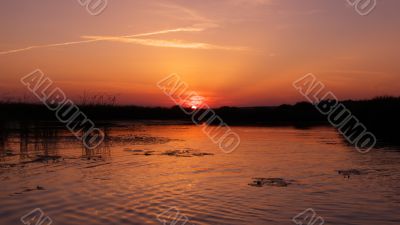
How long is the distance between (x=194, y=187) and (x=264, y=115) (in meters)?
61.1

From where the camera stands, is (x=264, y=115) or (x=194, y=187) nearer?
(x=194, y=187)

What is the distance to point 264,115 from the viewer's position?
73.2 meters

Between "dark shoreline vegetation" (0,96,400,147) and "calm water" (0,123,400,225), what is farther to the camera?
"dark shoreline vegetation" (0,96,400,147)

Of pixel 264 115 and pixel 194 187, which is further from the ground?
pixel 264 115

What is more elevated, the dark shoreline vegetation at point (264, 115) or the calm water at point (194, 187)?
the dark shoreline vegetation at point (264, 115)

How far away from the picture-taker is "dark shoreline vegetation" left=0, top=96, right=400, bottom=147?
115 feet

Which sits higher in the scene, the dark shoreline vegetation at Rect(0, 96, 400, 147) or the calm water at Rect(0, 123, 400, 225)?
the dark shoreline vegetation at Rect(0, 96, 400, 147)

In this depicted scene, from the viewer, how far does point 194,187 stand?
43.3 ft

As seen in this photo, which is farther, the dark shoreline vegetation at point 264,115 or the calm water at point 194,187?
the dark shoreline vegetation at point 264,115

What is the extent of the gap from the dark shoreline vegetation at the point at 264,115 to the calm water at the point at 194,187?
1282 cm

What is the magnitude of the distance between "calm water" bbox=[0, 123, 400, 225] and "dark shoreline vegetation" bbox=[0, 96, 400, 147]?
505 inches

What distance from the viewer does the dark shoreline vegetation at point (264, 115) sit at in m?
35.2

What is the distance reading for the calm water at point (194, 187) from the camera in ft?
32.7

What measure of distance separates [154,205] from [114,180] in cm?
366
